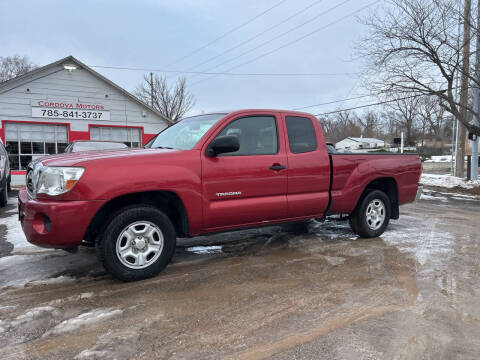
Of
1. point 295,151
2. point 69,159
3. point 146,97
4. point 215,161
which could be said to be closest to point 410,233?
point 295,151

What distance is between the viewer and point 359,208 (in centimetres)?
550

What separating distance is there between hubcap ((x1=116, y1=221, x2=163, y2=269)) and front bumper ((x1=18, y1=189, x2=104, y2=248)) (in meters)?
0.37

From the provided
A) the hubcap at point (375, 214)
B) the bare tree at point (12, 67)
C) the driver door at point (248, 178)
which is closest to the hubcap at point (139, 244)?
the driver door at point (248, 178)

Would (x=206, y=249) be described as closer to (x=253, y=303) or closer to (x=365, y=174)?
(x=253, y=303)

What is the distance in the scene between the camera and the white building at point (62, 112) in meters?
15.0

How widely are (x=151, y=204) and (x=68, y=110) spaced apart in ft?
46.7

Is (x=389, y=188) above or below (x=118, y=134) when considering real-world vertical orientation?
below

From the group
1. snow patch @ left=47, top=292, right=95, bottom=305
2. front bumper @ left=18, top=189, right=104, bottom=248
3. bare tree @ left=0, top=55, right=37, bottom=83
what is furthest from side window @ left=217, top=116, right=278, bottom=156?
bare tree @ left=0, top=55, right=37, bottom=83

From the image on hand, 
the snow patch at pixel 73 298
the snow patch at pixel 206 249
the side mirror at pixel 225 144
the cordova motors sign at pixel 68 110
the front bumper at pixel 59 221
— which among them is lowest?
the snow patch at pixel 206 249

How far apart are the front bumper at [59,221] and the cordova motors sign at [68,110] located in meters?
14.0

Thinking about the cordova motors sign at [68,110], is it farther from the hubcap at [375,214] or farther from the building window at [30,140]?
the hubcap at [375,214]

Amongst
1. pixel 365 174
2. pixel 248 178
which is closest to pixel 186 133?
pixel 248 178

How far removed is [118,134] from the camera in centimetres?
1758

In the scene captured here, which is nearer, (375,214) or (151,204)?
(151,204)
